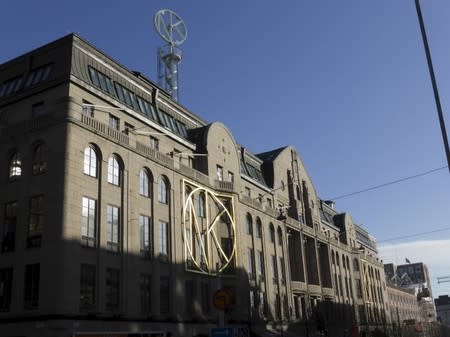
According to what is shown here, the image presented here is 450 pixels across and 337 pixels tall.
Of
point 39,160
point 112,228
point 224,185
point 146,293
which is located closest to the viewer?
point 39,160

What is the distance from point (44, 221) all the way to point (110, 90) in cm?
1254

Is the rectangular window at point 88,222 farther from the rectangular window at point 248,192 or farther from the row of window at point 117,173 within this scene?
the rectangular window at point 248,192

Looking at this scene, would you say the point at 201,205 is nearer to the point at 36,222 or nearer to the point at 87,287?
the point at 87,287

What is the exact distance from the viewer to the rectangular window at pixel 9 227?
3450cm

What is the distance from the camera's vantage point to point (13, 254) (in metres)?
33.9

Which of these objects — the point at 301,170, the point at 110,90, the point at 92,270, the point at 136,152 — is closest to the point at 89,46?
the point at 110,90

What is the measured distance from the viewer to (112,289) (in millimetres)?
35781

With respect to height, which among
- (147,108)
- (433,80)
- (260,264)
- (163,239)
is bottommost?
(260,264)

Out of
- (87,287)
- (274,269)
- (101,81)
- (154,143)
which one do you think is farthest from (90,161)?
(274,269)

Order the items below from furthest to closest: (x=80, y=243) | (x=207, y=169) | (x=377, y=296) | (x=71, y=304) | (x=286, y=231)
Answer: (x=377, y=296) < (x=286, y=231) < (x=207, y=169) < (x=80, y=243) < (x=71, y=304)

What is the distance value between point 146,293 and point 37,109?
15053 mm

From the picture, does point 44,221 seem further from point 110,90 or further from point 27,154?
point 110,90

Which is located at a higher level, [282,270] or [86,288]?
[282,270]

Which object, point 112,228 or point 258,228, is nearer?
point 112,228
